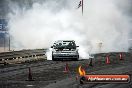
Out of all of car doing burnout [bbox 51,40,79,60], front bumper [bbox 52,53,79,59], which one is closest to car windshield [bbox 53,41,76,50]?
car doing burnout [bbox 51,40,79,60]

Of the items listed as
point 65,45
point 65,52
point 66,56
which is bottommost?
point 66,56

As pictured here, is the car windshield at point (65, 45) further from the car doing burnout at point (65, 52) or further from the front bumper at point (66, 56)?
the front bumper at point (66, 56)

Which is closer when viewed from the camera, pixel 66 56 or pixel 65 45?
pixel 66 56

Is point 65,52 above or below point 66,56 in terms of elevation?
above

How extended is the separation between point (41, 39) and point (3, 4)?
19.2m

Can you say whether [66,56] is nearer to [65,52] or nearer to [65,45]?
[65,52]

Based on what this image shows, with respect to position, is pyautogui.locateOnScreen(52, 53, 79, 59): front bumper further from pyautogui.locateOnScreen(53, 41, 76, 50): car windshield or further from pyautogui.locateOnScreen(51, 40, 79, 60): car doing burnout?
pyautogui.locateOnScreen(53, 41, 76, 50): car windshield

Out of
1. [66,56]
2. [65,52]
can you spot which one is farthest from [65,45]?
[66,56]

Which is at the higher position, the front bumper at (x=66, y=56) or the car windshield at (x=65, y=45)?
the car windshield at (x=65, y=45)

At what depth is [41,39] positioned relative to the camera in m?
48.2

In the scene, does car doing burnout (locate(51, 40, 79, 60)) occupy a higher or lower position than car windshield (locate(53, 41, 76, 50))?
lower

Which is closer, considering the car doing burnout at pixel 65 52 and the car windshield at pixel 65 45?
the car doing burnout at pixel 65 52

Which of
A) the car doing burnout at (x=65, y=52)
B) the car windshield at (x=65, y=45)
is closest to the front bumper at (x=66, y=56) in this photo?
the car doing burnout at (x=65, y=52)

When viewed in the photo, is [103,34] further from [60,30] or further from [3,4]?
[3,4]
